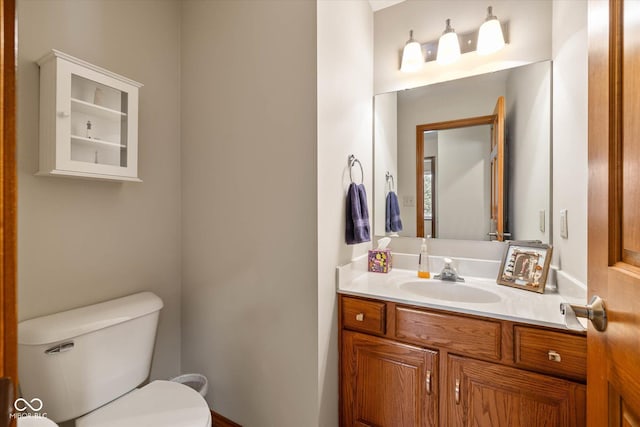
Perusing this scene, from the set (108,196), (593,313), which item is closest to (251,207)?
(108,196)

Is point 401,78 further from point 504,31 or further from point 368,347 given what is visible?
point 368,347

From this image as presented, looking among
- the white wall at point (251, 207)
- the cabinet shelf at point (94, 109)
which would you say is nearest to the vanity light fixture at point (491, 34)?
the white wall at point (251, 207)

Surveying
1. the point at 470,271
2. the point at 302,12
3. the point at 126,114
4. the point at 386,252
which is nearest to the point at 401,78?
Result: the point at 302,12

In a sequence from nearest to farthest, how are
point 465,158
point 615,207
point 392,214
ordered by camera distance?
point 615,207, point 465,158, point 392,214

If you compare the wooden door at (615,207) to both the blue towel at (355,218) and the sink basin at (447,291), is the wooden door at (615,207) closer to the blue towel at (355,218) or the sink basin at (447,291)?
the sink basin at (447,291)

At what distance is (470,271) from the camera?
1634mm

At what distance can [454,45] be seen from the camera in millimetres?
1637

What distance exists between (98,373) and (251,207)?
928 mm

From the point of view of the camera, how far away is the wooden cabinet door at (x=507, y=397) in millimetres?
1000

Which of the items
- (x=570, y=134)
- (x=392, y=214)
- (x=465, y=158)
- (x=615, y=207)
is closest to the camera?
(x=615, y=207)

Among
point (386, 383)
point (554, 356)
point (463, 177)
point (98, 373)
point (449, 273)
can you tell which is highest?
point (463, 177)

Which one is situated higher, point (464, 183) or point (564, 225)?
point (464, 183)

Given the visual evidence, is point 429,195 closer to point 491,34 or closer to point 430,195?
point 430,195

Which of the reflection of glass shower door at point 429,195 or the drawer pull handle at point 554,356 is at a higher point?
the reflection of glass shower door at point 429,195
